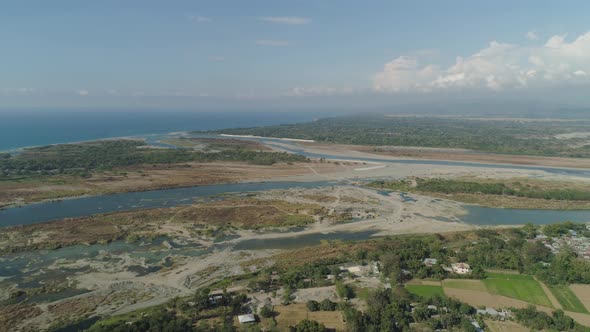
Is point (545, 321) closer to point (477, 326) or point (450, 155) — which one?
point (477, 326)

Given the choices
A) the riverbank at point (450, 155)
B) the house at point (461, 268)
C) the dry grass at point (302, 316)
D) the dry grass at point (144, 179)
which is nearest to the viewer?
the dry grass at point (302, 316)

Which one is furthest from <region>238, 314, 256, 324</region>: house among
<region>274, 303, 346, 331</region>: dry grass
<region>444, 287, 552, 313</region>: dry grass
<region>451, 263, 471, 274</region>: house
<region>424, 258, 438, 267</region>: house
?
<region>451, 263, 471, 274</region>: house

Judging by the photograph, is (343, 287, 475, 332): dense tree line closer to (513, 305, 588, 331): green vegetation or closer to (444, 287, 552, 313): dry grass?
(444, 287, 552, 313): dry grass

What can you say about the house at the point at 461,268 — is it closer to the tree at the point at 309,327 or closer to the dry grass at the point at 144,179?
the tree at the point at 309,327

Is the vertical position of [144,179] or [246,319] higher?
[144,179]

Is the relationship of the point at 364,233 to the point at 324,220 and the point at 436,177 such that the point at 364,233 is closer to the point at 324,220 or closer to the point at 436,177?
the point at 324,220

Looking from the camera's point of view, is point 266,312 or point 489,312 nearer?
point 266,312

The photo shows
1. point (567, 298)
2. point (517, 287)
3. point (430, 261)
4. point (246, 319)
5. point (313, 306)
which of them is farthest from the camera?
point (430, 261)

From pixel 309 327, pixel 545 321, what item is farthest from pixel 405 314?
pixel 545 321

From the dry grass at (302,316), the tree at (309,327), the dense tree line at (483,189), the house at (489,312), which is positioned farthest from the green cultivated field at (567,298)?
the dense tree line at (483,189)
